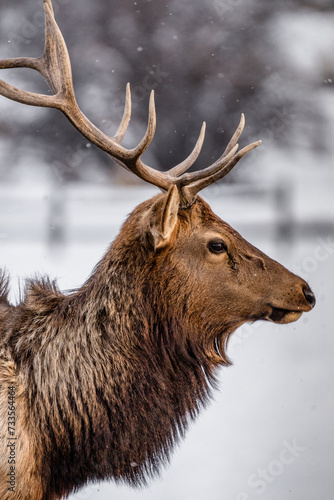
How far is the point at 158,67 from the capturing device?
9570 mm

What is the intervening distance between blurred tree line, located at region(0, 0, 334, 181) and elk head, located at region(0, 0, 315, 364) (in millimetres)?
6216

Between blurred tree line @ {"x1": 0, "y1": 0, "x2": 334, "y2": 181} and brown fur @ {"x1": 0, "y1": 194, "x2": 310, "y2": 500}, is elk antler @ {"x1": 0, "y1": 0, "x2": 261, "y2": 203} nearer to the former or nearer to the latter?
brown fur @ {"x1": 0, "y1": 194, "x2": 310, "y2": 500}

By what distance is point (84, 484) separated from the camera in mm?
2799

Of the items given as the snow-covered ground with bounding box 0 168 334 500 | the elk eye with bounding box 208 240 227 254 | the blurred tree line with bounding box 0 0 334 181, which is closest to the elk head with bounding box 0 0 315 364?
the elk eye with bounding box 208 240 227 254

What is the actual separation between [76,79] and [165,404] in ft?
24.1

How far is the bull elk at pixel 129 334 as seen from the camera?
2.72 metres

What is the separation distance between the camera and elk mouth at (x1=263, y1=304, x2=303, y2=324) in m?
2.98

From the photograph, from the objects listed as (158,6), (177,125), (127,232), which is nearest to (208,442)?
(127,232)

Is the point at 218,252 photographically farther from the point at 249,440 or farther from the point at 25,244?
the point at 25,244

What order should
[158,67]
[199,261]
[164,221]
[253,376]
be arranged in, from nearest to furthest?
[164,221] → [199,261] → [253,376] → [158,67]

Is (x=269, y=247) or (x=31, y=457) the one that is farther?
(x=269, y=247)

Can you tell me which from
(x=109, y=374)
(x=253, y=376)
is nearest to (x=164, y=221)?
(x=109, y=374)

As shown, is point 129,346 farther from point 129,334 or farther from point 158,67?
point 158,67

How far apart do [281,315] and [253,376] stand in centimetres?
247
